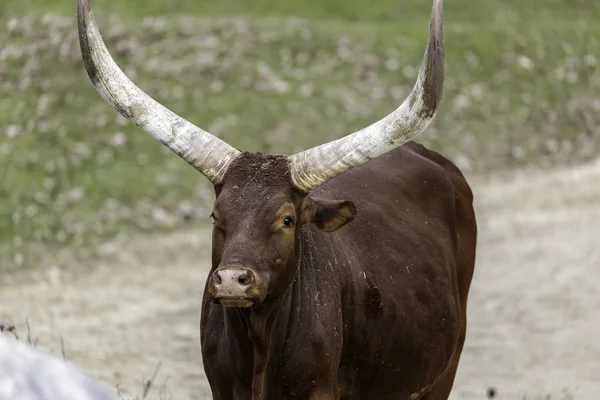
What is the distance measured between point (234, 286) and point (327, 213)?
1.05 meters

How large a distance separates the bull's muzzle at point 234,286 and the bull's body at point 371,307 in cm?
60

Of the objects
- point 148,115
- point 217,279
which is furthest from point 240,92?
point 217,279

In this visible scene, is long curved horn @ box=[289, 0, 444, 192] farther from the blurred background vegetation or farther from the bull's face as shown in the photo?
the blurred background vegetation

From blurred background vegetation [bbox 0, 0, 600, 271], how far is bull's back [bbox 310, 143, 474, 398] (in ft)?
37.1

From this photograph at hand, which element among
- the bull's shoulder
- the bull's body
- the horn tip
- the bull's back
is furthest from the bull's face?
the horn tip

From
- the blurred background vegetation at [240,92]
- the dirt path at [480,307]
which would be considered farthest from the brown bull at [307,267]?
the blurred background vegetation at [240,92]

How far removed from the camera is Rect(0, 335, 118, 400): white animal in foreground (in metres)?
4.64

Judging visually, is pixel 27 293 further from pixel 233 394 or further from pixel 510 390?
pixel 233 394

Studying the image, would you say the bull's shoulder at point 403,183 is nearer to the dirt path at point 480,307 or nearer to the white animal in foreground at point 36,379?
the white animal in foreground at point 36,379

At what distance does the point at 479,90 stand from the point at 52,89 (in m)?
8.28

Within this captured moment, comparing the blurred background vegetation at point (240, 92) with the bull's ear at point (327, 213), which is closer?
the bull's ear at point (327, 213)

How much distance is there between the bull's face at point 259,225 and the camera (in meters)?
7.14

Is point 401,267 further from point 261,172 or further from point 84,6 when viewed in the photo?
point 84,6

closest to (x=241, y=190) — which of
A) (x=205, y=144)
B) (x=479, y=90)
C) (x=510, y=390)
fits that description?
(x=205, y=144)
